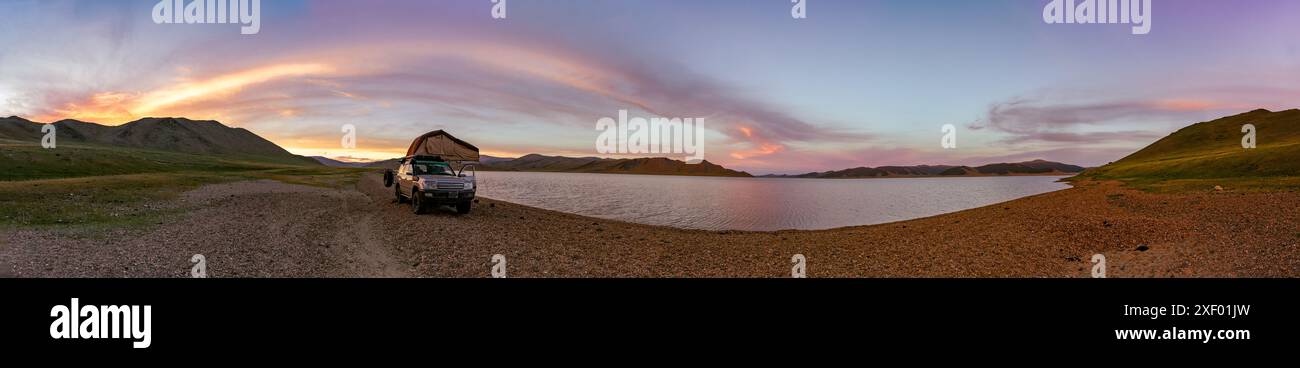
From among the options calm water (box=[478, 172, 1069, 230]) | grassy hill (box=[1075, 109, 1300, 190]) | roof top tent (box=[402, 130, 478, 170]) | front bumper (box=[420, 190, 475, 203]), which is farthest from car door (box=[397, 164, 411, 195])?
grassy hill (box=[1075, 109, 1300, 190])

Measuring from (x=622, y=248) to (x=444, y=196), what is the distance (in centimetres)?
1070

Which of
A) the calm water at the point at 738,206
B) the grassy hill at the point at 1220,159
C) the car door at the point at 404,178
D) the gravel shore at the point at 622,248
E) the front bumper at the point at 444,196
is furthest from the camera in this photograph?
the grassy hill at the point at 1220,159

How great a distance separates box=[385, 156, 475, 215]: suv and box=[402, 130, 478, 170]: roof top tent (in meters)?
0.99

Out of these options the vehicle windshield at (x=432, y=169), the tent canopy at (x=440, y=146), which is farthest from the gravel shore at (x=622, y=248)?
the tent canopy at (x=440, y=146)

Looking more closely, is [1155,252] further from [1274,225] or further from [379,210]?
[379,210]

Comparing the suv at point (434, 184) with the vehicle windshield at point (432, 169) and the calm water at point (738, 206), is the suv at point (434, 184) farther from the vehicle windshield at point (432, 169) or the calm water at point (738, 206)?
the calm water at point (738, 206)

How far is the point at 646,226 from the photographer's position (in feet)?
76.4

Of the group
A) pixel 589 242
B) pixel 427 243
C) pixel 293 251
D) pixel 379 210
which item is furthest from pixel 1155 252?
pixel 379 210

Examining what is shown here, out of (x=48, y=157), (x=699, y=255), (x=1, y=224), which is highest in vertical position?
(x=48, y=157)

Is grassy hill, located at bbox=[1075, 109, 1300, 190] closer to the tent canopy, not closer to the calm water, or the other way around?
the calm water

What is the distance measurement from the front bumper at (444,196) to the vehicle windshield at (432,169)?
2.01m

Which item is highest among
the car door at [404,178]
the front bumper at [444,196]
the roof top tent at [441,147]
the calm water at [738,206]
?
the roof top tent at [441,147]

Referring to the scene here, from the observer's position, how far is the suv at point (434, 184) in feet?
67.5
